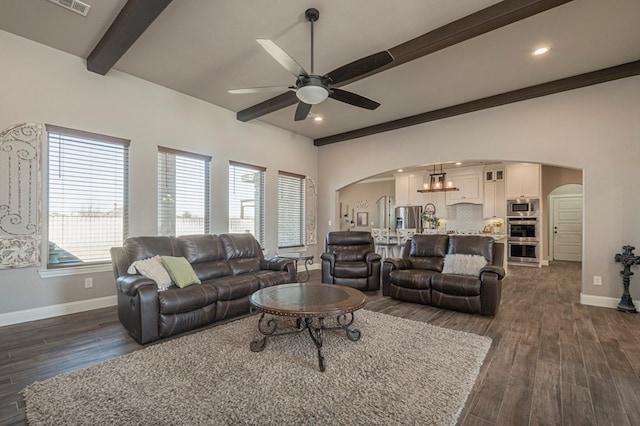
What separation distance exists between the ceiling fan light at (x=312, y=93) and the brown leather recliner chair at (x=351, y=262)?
2.75m

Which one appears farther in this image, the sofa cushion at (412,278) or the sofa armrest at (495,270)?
the sofa cushion at (412,278)

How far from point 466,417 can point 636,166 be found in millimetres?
4432

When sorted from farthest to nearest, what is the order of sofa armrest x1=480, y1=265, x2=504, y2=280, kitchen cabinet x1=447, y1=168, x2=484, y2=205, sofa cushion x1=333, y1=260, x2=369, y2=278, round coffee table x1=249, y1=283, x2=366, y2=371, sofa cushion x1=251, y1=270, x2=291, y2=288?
kitchen cabinet x1=447, y1=168, x2=484, y2=205
sofa cushion x1=333, y1=260, x2=369, y2=278
sofa cushion x1=251, y1=270, x2=291, y2=288
sofa armrest x1=480, y1=265, x2=504, y2=280
round coffee table x1=249, y1=283, x2=366, y2=371

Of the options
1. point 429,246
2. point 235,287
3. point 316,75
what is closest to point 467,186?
point 429,246

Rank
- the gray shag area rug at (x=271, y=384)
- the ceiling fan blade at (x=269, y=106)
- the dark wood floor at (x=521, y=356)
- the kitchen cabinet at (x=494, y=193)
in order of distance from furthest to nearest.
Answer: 1. the kitchen cabinet at (x=494, y=193)
2. the ceiling fan blade at (x=269, y=106)
3. the dark wood floor at (x=521, y=356)
4. the gray shag area rug at (x=271, y=384)

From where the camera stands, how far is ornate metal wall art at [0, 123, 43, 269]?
327cm

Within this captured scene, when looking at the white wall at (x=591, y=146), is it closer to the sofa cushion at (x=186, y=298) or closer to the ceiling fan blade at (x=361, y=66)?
the ceiling fan blade at (x=361, y=66)

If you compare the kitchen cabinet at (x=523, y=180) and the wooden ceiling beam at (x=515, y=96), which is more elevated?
the wooden ceiling beam at (x=515, y=96)

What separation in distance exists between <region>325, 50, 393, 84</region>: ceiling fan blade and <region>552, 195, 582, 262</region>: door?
375 inches

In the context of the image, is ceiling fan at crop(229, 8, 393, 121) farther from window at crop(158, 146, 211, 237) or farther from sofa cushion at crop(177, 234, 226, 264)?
window at crop(158, 146, 211, 237)

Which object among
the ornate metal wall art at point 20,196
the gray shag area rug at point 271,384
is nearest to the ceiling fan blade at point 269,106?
the ornate metal wall art at point 20,196

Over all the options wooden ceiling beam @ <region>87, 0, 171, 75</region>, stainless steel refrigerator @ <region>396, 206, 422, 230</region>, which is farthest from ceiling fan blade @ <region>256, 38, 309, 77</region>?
stainless steel refrigerator @ <region>396, 206, 422, 230</region>

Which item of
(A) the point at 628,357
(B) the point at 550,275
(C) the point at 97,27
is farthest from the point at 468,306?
(C) the point at 97,27

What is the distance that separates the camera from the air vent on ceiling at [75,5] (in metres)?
2.77
